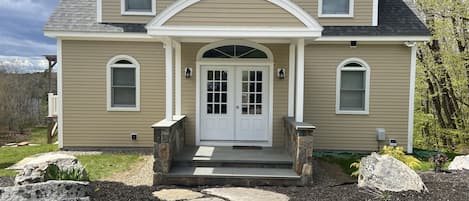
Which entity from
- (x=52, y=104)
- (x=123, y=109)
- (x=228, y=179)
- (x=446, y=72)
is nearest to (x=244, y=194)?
(x=228, y=179)

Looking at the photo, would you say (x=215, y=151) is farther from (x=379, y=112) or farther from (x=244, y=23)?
(x=379, y=112)

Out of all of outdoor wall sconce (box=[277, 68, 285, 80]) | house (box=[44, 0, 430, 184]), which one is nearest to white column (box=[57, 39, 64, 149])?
house (box=[44, 0, 430, 184])

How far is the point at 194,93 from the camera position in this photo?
Answer: 838cm

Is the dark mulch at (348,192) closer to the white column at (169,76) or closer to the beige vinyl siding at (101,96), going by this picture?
the white column at (169,76)

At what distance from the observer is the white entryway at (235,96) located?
8281mm

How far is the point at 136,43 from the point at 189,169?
4.00m

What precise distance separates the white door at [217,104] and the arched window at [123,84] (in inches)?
71.8

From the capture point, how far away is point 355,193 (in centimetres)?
489

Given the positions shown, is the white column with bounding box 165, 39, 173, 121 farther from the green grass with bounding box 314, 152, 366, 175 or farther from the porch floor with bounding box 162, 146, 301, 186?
the green grass with bounding box 314, 152, 366, 175

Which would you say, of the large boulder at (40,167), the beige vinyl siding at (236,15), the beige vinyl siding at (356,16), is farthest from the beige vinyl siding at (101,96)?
the beige vinyl siding at (356,16)

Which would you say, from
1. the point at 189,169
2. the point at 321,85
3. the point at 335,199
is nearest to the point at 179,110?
the point at 189,169

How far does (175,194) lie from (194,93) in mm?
3476

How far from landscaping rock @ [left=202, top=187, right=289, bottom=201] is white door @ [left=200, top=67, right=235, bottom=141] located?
8.80 feet

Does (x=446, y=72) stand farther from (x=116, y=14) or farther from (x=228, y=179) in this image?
(x=116, y=14)
